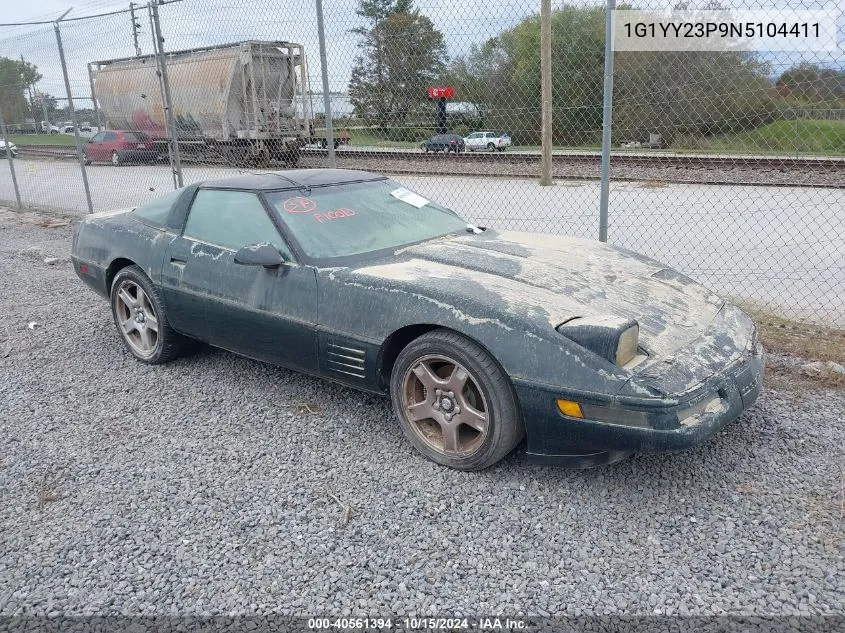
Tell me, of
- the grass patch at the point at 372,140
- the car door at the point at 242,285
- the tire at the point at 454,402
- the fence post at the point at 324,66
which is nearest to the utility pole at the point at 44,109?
the grass patch at the point at 372,140

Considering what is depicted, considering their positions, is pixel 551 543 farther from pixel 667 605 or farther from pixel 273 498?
pixel 273 498

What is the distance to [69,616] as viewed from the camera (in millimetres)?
2328

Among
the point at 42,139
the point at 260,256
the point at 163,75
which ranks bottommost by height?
the point at 260,256

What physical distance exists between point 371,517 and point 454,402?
2.06 feet

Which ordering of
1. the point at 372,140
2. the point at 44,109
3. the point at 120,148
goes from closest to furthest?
the point at 372,140 → the point at 44,109 → the point at 120,148

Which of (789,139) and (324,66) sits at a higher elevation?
(324,66)

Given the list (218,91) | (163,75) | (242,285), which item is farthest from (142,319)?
(218,91)

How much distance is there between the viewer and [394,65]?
22.6 feet

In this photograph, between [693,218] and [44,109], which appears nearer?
[693,218]

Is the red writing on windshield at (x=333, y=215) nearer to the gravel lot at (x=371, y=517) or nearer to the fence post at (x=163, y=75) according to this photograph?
the gravel lot at (x=371, y=517)

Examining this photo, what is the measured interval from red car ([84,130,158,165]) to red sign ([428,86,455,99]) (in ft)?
23.3

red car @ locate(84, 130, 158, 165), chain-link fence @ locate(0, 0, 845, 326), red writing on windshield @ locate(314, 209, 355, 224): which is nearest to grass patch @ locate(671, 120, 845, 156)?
chain-link fence @ locate(0, 0, 845, 326)

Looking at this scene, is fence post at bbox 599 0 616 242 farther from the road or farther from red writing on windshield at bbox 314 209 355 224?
red writing on windshield at bbox 314 209 355 224

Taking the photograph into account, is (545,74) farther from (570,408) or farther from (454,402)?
(570,408)
